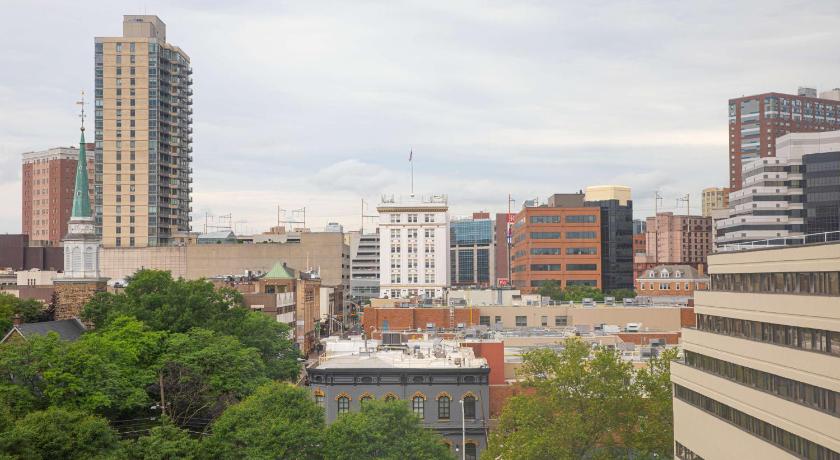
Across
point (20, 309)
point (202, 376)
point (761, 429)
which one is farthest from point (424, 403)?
point (20, 309)

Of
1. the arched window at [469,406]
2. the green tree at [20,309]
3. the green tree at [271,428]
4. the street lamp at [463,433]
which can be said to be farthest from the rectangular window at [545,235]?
the green tree at [271,428]

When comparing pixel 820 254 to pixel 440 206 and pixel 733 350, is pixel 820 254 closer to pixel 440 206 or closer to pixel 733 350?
pixel 733 350

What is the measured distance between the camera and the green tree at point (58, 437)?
56.4 meters

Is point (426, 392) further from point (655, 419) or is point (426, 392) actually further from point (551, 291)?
point (551, 291)

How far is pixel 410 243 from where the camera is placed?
19462 centimetres

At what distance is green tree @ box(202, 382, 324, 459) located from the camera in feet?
201

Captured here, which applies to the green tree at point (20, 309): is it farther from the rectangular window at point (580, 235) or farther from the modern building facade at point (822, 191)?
the modern building facade at point (822, 191)

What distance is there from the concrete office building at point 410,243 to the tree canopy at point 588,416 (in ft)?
416

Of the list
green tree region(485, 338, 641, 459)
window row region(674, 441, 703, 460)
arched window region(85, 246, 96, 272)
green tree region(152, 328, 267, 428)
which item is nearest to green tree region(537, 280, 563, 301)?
arched window region(85, 246, 96, 272)

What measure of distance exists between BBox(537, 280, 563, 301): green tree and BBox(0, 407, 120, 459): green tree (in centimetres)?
11242

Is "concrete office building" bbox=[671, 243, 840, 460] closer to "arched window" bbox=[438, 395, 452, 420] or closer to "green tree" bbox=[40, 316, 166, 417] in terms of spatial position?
"arched window" bbox=[438, 395, 452, 420]

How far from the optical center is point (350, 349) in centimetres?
8825

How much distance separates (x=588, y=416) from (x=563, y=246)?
13002 centimetres

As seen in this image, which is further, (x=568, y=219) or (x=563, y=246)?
(x=563, y=246)
